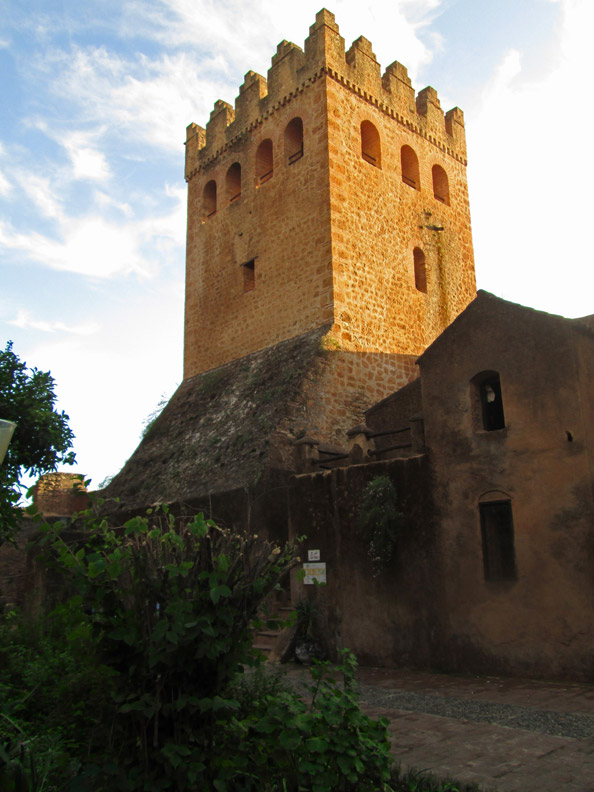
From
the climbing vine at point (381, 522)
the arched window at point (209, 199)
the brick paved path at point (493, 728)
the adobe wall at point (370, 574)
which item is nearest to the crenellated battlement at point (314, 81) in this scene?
the arched window at point (209, 199)

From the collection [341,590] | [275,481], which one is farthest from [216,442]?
[341,590]

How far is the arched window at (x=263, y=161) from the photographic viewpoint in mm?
18422

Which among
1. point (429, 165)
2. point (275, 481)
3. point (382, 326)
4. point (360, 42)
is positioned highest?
point (360, 42)

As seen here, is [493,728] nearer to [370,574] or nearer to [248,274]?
[370,574]

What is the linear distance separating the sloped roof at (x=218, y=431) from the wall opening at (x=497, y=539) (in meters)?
4.66

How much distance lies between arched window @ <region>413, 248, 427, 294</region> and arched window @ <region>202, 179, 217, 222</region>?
6321 millimetres

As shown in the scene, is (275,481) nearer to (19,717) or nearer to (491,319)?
(491,319)

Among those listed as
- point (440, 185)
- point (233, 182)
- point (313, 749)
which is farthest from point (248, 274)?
point (313, 749)

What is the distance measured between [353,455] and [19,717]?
23.4 feet

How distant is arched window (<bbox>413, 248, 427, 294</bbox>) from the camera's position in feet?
59.5

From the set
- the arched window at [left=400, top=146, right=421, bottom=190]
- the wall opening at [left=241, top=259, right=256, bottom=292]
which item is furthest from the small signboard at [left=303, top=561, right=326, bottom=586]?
the arched window at [left=400, top=146, right=421, bottom=190]

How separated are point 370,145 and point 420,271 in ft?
12.1

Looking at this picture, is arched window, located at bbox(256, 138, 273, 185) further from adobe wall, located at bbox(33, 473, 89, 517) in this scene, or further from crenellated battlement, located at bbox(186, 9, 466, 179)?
adobe wall, located at bbox(33, 473, 89, 517)

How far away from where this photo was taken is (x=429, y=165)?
63.5 feet
